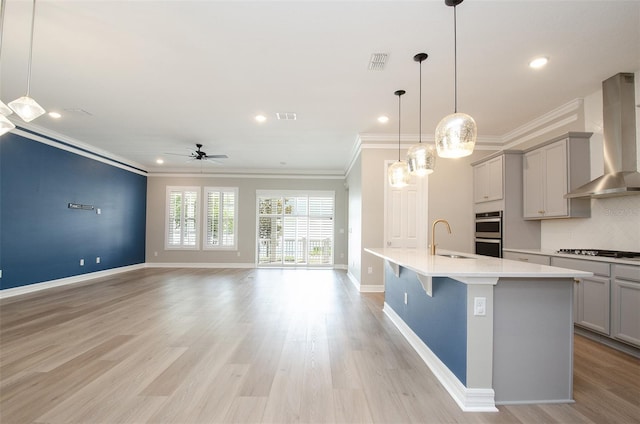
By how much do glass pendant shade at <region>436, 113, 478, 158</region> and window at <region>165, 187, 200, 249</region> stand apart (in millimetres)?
8237

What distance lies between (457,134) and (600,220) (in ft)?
9.38

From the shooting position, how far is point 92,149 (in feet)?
22.0

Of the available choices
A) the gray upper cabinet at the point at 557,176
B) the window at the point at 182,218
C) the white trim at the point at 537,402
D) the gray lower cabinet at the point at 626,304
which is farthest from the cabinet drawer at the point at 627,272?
the window at the point at 182,218

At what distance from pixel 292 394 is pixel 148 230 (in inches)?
339

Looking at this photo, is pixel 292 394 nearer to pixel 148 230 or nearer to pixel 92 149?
pixel 92 149

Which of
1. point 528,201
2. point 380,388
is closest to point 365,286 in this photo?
point 528,201

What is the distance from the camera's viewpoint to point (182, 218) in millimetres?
9109

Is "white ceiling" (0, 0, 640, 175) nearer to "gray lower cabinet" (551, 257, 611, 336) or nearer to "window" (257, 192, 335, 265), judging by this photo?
"gray lower cabinet" (551, 257, 611, 336)

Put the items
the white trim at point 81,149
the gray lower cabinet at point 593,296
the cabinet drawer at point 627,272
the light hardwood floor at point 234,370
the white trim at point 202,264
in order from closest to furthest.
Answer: the light hardwood floor at point 234,370, the cabinet drawer at point 627,272, the gray lower cabinet at point 593,296, the white trim at point 81,149, the white trim at point 202,264

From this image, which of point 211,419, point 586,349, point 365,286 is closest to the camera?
point 211,419

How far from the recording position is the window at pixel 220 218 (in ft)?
29.9

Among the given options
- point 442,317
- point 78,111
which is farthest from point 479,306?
point 78,111

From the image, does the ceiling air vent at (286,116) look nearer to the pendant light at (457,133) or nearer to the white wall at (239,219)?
the pendant light at (457,133)

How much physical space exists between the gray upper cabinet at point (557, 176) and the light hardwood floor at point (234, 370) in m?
1.65
